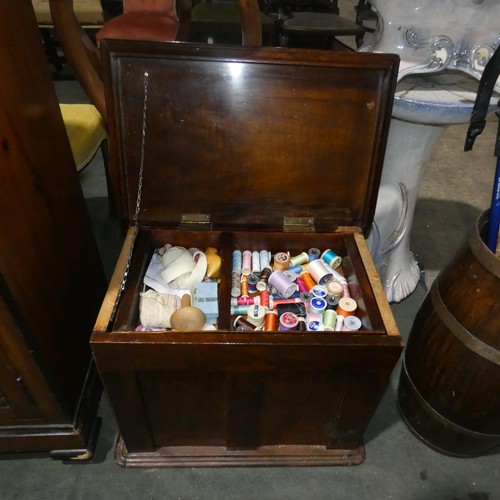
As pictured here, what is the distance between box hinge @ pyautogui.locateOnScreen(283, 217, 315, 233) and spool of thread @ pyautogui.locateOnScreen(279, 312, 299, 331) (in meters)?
0.23

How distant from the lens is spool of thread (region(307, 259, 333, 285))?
3.31ft

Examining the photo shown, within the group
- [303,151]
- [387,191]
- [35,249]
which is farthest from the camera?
[387,191]

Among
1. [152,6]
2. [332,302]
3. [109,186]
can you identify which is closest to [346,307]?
[332,302]

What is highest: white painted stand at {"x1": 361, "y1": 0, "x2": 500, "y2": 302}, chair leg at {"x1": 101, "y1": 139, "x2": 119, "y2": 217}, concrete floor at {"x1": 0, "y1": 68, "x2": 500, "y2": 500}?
white painted stand at {"x1": 361, "y1": 0, "x2": 500, "y2": 302}

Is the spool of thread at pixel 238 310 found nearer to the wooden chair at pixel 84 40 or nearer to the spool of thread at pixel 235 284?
the spool of thread at pixel 235 284

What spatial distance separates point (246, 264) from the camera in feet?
3.43

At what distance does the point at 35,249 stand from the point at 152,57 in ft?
1.56

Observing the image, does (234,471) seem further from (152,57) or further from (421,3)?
(421,3)

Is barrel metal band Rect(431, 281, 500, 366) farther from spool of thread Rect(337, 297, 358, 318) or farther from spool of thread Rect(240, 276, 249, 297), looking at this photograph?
spool of thread Rect(240, 276, 249, 297)

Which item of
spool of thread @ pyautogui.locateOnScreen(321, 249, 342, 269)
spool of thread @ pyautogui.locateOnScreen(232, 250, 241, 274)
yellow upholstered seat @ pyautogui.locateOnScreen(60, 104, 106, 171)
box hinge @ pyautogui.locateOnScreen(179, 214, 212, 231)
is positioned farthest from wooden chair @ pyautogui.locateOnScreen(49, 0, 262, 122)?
spool of thread @ pyautogui.locateOnScreen(321, 249, 342, 269)

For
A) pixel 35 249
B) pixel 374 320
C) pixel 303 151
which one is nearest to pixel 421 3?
pixel 303 151

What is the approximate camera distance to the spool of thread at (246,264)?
3.40ft

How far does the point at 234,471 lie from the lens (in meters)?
1.09

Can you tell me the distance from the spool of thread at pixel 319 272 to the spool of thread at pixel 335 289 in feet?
0.08
